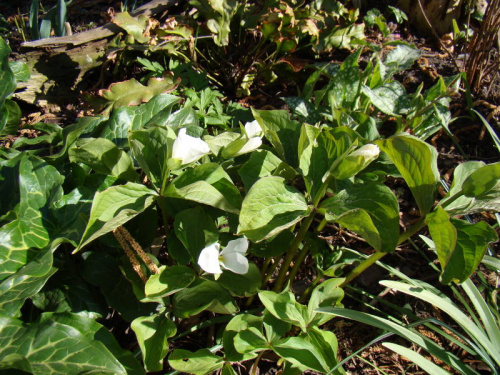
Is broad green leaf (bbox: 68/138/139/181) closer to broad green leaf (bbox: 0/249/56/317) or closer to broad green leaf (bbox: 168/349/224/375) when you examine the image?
broad green leaf (bbox: 0/249/56/317)

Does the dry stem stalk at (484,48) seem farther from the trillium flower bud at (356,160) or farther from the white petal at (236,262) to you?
the white petal at (236,262)

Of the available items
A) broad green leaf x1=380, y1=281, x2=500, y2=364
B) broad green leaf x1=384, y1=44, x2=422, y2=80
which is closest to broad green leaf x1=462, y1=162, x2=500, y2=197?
broad green leaf x1=380, y1=281, x2=500, y2=364

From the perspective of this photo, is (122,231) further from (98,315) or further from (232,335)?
(232,335)

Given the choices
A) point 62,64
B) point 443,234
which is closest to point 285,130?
point 443,234

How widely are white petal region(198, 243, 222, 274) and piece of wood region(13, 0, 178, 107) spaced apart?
1647 millimetres

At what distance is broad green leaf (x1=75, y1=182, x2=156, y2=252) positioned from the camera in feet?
3.17

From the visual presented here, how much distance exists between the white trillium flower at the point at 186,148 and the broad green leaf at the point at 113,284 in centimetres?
40

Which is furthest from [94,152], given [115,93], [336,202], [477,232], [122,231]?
[477,232]

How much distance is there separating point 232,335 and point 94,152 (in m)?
0.61

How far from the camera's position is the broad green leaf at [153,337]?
41.0 inches

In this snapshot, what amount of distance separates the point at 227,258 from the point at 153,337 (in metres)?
0.29

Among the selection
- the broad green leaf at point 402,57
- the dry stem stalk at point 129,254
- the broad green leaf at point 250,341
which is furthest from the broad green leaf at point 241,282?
the broad green leaf at point 402,57

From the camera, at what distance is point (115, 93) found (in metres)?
1.89

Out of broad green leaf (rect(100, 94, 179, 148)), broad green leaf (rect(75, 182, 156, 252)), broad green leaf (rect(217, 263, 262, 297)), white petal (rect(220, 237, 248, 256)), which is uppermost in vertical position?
broad green leaf (rect(100, 94, 179, 148))
